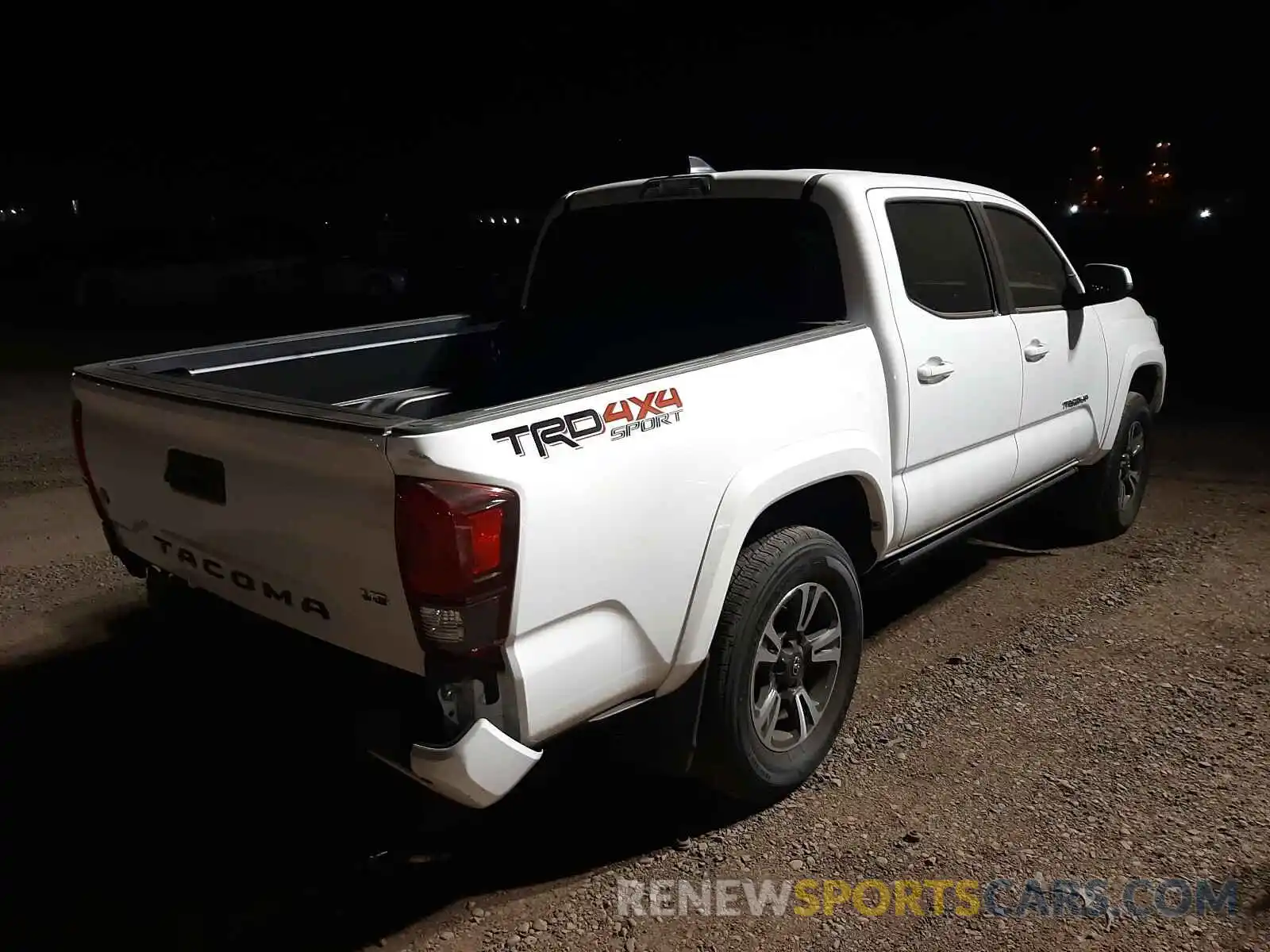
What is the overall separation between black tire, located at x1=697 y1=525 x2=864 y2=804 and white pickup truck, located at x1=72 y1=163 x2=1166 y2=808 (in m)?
0.01

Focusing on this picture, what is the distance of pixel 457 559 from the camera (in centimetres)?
218

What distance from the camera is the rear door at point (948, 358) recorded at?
11.9 feet

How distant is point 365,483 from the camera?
2236 millimetres

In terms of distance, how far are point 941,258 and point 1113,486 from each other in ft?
7.54

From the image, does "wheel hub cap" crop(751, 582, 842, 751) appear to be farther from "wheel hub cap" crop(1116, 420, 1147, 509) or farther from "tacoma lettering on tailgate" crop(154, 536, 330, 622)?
"wheel hub cap" crop(1116, 420, 1147, 509)

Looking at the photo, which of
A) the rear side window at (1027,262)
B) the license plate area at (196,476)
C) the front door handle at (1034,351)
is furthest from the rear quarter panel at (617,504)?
the rear side window at (1027,262)

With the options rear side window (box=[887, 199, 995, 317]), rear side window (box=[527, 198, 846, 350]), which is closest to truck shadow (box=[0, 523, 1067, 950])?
rear side window (box=[527, 198, 846, 350])

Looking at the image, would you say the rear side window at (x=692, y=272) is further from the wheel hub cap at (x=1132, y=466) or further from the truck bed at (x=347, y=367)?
the wheel hub cap at (x=1132, y=466)

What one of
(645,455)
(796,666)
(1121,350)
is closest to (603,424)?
(645,455)

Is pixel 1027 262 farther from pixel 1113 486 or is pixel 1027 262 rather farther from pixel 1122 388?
pixel 1113 486

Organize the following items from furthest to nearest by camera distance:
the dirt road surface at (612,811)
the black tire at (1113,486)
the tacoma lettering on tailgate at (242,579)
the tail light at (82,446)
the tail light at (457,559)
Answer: the black tire at (1113,486)
the tail light at (82,446)
the dirt road surface at (612,811)
the tacoma lettering on tailgate at (242,579)
the tail light at (457,559)

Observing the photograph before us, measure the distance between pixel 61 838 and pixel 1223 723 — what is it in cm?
395

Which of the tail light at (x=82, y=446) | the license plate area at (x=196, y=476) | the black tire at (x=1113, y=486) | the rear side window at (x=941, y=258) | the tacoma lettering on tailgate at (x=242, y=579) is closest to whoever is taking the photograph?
the tacoma lettering on tailgate at (x=242, y=579)

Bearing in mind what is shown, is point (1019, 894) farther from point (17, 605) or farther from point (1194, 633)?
point (17, 605)
